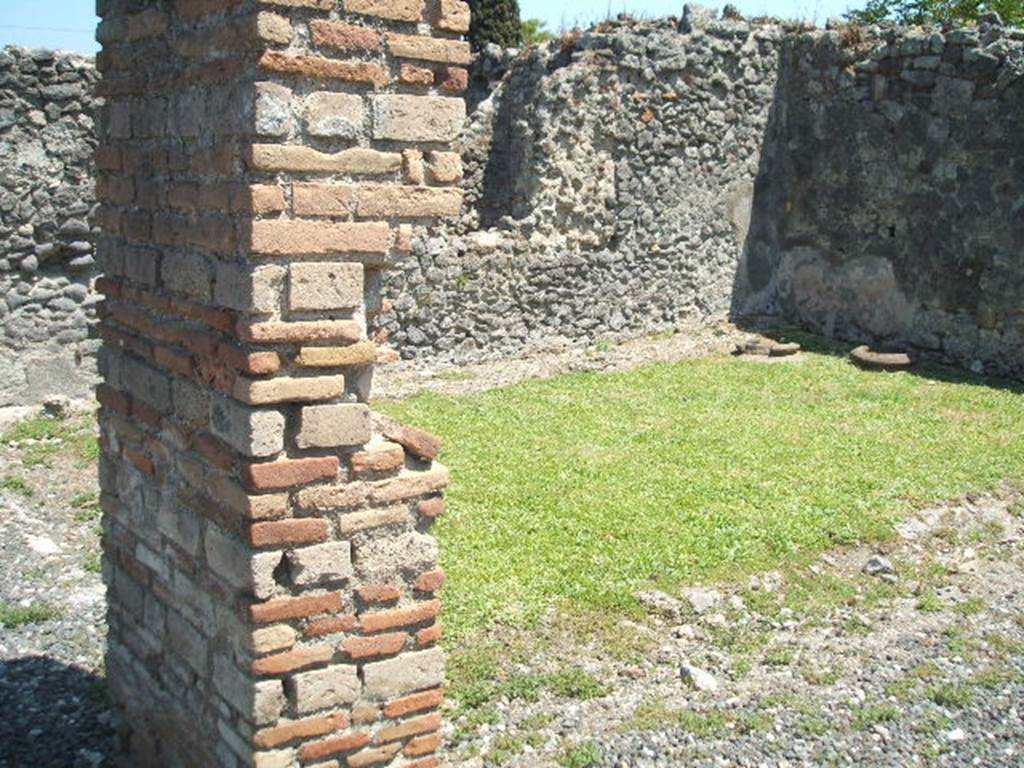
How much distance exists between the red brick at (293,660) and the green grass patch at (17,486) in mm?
4423

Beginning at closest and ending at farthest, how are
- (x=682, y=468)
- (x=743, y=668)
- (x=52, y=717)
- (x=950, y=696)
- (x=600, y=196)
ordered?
(x=52, y=717) < (x=950, y=696) < (x=743, y=668) < (x=682, y=468) < (x=600, y=196)

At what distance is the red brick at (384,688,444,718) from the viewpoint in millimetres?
3703

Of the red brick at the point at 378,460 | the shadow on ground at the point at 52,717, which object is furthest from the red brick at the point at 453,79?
the shadow on ground at the point at 52,717

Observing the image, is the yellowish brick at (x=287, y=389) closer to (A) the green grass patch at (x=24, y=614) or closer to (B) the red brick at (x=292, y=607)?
(B) the red brick at (x=292, y=607)

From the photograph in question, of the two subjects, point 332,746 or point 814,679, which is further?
point 814,679

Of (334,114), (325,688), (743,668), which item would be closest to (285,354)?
(334,114)

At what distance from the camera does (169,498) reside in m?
3.89

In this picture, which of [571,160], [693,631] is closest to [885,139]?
[571,160]

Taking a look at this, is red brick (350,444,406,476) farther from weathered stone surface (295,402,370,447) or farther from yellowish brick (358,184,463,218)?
yellowish brick (358,184,463,218)

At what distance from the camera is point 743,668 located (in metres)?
5.09

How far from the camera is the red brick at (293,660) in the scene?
344 cm

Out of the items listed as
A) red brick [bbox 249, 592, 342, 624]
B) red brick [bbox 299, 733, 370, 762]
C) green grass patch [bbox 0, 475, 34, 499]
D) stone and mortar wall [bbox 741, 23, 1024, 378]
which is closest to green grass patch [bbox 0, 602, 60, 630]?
green grass patch [bbox 0, 475, 34, 499]

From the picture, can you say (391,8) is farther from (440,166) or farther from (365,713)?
(365,713)

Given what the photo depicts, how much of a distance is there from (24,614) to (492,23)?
14180 mm
